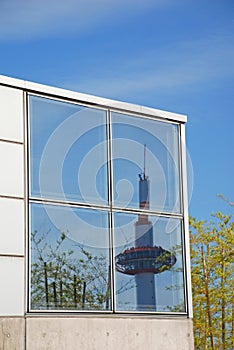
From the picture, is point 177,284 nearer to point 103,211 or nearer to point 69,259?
point 103,211

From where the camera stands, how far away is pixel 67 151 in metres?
9.39

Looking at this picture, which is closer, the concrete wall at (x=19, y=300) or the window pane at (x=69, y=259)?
the concrete wall at (x=19, y=300)

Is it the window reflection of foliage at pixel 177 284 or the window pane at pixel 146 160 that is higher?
the window pane at pixel 146 160

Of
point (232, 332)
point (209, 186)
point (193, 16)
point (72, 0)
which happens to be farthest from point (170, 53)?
point (232, 332)

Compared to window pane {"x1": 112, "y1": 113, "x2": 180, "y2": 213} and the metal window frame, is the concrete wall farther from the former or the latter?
window pane {"x1": 112, "y1": 113, "x2": 180, "y2": 213}

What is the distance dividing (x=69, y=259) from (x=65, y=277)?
212 mm

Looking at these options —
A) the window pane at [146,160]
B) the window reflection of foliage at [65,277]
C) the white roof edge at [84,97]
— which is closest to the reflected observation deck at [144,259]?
the window pane at [146,160]

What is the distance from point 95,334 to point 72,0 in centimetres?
1383

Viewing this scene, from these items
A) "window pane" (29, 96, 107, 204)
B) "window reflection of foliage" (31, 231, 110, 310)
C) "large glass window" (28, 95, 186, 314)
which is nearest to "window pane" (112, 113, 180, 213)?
"large glass window" (28, 95, 186, 314)

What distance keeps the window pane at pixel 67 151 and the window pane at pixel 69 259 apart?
0.22m

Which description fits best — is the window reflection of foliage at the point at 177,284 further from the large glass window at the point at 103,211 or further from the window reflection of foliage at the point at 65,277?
the window reflection of foliage at the point at 65,277

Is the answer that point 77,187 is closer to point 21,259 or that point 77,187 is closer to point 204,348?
point 21,259

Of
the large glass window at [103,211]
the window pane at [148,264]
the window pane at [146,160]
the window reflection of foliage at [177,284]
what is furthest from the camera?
the window reflection of foliage at [177,284]

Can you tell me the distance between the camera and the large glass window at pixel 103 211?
9.01 metres
